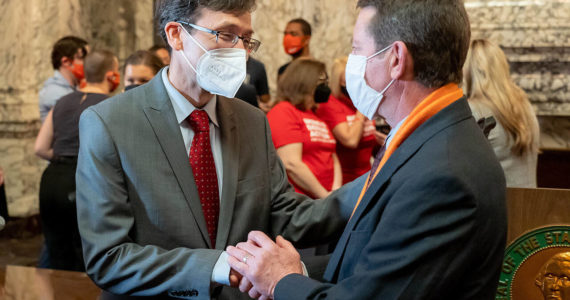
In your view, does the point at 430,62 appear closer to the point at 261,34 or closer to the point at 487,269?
the point at 487,269

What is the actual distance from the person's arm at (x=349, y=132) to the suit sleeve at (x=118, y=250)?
102 inches

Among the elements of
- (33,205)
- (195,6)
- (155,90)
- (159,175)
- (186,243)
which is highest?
(195,6)

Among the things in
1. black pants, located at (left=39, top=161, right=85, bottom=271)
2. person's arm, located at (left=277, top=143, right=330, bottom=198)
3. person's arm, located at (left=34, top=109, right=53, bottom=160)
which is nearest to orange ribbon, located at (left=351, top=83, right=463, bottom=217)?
person's arm, located at (left=277, top=143, right=330, bottom=198)

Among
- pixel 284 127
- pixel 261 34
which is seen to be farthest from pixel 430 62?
pixel 261 34

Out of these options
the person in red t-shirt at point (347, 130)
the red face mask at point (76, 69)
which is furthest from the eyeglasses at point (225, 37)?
the red face mask at point (76, 69)

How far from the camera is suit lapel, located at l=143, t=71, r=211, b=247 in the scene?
191 centimetres

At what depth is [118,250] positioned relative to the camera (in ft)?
5.98

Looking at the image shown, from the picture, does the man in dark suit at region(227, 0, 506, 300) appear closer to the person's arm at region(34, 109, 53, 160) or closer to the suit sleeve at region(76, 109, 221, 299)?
the suit sleeve at region(76, 109, 221, 299)

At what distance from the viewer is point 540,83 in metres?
5.22

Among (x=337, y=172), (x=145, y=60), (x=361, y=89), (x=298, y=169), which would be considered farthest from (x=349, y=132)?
(x=361, y=89)

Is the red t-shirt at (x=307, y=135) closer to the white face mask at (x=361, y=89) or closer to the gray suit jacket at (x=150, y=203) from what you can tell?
the gray suit jacket at (x=150, y=203)

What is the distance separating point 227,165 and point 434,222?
820 mm

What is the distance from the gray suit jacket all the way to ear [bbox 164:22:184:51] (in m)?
0.13

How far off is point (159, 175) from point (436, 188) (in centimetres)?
86
